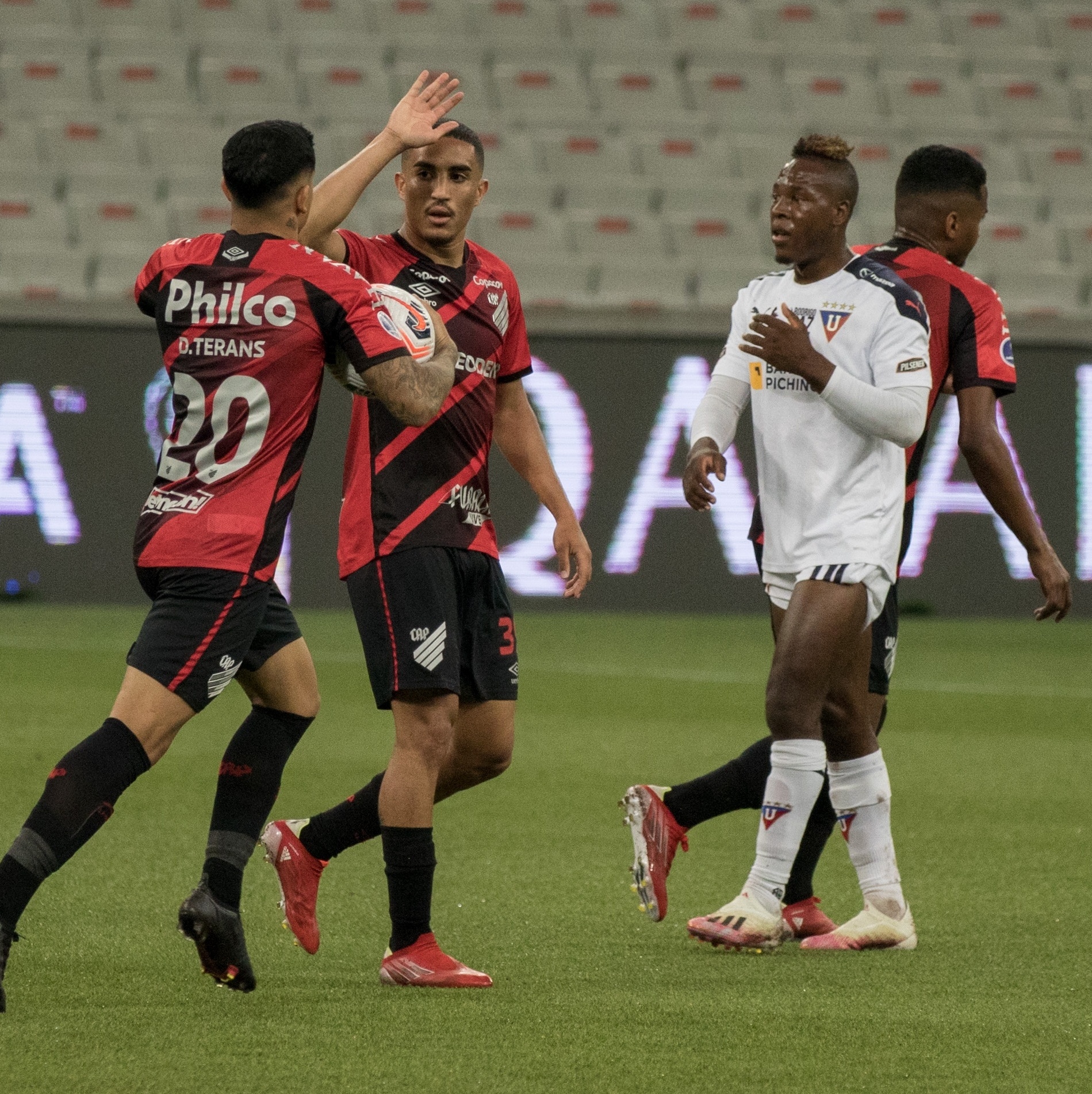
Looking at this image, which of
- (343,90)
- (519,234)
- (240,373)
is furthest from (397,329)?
(343,90)

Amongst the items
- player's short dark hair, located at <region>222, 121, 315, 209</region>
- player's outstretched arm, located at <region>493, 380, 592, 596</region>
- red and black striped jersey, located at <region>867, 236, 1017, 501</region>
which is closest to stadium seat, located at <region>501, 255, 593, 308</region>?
red and black striped jersey, located at <region>867, 236, 1017, 501</region>

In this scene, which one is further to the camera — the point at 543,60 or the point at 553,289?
the point at 543,60

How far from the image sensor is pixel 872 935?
4.61 meters

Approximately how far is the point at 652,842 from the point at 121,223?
12.2 m

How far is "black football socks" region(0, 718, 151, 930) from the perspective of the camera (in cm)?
365

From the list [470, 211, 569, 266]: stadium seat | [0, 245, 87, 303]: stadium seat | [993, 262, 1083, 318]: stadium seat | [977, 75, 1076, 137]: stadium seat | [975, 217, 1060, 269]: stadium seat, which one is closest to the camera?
[0, 245, 87, 303]: stadium seat

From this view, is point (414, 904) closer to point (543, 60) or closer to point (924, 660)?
point (924, 660)

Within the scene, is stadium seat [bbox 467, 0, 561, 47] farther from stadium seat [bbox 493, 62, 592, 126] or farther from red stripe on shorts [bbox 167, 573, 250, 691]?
red stripe on shorts [bbox 167, 573, 250, 691]

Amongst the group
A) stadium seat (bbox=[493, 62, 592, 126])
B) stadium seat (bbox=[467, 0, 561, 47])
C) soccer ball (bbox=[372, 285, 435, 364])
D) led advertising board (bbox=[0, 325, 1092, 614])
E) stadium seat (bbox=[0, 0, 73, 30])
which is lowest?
led advertising board (bbox=[0, 325, 1092, 614])

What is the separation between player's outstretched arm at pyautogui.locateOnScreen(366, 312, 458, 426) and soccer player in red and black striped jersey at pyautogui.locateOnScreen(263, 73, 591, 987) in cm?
36

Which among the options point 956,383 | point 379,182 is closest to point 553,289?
point 379,182

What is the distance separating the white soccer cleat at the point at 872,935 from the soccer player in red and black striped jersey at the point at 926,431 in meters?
0.18

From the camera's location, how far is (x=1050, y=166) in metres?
17.9

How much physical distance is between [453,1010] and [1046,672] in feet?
27.6
